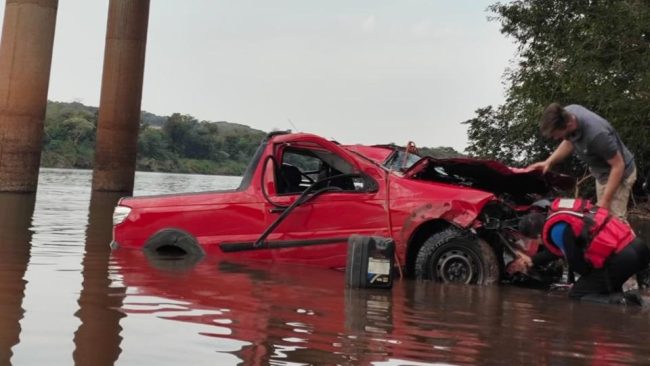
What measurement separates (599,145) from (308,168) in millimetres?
3193

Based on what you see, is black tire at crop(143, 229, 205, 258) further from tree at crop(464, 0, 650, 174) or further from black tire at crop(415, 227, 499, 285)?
tree at crop(464, 0, 650, 174)

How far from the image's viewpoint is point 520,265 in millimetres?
6664

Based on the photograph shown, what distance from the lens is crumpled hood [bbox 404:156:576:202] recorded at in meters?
7.13

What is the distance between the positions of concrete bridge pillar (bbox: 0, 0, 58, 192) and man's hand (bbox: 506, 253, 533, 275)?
65.5 feet

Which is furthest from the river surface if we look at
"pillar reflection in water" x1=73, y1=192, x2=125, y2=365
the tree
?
the tree

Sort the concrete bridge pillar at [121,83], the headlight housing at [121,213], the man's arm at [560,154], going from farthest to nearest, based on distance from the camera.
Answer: the concrete bridge pillar at [121,83], the headlight housing at [121,213], the man's arm at [560,154]

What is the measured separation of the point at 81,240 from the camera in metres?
9.38

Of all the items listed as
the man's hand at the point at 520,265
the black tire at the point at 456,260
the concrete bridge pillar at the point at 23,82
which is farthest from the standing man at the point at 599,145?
the concrete bridge pillar at the point at 23,82

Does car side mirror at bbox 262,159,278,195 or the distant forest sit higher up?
the distant forest

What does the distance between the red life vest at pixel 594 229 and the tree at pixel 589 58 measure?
13039 millimetres

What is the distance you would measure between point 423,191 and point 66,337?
12.3ft

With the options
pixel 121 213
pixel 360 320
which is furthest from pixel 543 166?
pixel 121 213

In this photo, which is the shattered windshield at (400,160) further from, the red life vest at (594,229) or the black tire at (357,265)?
the red life vest at (594,229)

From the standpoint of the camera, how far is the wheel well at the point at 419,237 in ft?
22.7
